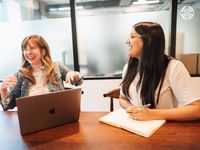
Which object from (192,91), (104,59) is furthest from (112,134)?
(104,59)

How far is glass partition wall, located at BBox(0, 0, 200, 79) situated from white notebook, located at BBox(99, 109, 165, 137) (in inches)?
75.2

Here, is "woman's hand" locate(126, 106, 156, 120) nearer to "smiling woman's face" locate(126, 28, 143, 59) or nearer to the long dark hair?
the long dark hair

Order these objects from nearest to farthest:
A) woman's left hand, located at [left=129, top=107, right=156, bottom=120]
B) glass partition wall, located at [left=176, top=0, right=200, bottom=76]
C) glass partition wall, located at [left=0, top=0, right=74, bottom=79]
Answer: woman's left hand, located at [left=129, top=107, right=156, bottom=120], glass partition wall, located at [left=176, top=0, right=200, bottom=76], glass partition wall, located at [left=0, top=0, right=74, bottom=79]

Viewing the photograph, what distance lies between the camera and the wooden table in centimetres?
89

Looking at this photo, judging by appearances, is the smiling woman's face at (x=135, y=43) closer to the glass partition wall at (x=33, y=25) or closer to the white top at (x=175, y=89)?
the white top at (x=175, y=89)

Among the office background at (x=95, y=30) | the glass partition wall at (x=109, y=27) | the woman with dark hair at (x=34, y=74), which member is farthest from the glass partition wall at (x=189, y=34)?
the woman with dark hair at (x=34, y=74)

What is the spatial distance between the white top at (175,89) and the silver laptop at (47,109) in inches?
18.8

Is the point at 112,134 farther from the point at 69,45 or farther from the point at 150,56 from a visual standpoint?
the point at 69,45

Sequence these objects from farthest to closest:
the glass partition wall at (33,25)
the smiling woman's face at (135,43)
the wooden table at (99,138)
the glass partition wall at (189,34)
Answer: the glass partition wall at (33,25) < the glass partition wall at (189,34) < the smiling woman's face at (135,43) < the wooden table at (99,138)

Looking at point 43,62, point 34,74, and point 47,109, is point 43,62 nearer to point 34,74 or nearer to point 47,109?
point 34,74

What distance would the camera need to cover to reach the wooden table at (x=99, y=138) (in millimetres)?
892

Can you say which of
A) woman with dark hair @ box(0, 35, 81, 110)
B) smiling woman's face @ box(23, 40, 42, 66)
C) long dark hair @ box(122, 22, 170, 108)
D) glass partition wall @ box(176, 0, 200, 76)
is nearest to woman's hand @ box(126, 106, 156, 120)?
long dark hair @ box(122, 22, 170, 108)

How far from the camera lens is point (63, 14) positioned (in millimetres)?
2980

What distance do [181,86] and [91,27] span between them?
2.03 meters
